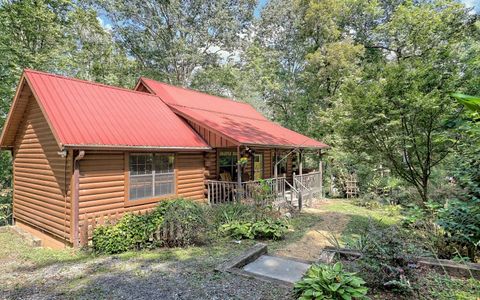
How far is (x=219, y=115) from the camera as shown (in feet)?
47.8

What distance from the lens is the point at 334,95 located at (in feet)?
69.7

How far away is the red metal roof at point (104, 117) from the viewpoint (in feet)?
25.2

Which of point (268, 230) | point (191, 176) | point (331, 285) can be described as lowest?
point (268, 230)

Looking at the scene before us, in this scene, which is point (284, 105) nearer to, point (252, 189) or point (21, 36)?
point (252, 189)

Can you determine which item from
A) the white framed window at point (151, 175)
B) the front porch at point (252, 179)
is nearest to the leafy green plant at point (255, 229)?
the front porch at point (252, 179)

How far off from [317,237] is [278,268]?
3454mm

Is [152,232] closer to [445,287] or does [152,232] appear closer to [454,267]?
[445,287]

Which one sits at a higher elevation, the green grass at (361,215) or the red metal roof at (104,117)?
the red metal roof at (104,117)

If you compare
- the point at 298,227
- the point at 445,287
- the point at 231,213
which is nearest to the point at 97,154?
the point at 231,213

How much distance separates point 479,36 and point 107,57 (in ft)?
81.8

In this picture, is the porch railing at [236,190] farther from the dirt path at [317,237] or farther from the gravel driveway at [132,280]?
the gravel driveway at [132,280]

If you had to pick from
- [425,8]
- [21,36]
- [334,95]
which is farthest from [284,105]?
[21,36]

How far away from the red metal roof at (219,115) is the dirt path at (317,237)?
11.9ft

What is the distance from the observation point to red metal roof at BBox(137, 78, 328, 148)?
11.4 metres
